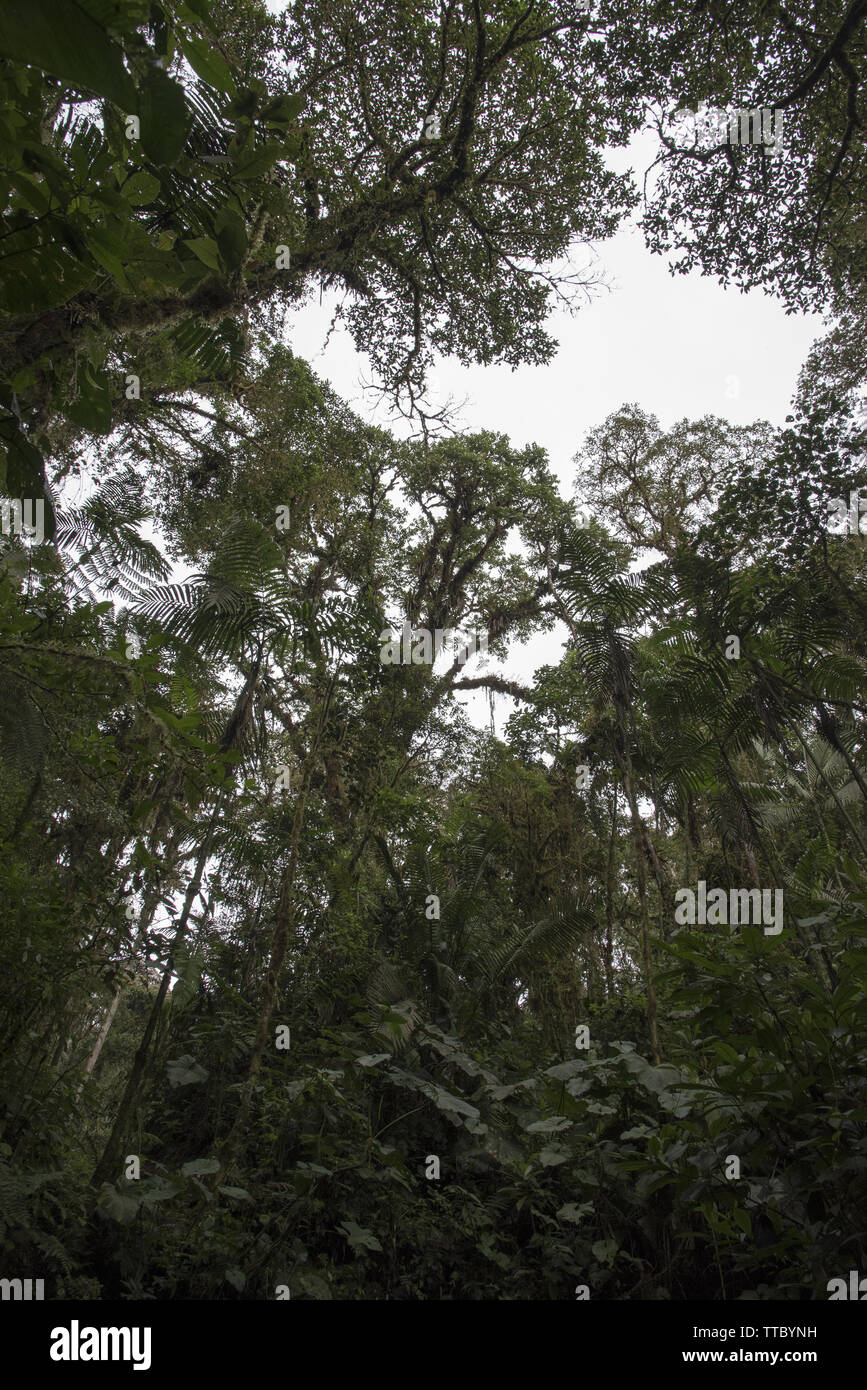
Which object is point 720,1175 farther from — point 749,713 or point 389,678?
point 389,678

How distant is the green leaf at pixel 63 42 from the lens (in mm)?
606

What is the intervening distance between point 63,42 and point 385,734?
295 inches

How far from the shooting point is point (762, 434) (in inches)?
606

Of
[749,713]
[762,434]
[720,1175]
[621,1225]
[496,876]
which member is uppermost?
[762,434]

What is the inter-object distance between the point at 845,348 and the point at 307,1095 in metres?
11.2

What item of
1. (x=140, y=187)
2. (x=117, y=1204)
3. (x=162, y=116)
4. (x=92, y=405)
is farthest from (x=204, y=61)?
(x=117, y=1204)

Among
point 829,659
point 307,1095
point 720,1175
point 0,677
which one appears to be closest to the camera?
point 720,1175

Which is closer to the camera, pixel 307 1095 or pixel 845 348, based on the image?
pixel 307 1095

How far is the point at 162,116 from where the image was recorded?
80 centimetres

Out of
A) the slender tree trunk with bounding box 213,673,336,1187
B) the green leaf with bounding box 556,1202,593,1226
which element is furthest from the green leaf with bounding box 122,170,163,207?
the green leaf with bounding box 556,1202,593,1226

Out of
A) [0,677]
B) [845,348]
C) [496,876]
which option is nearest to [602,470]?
[845,348]
